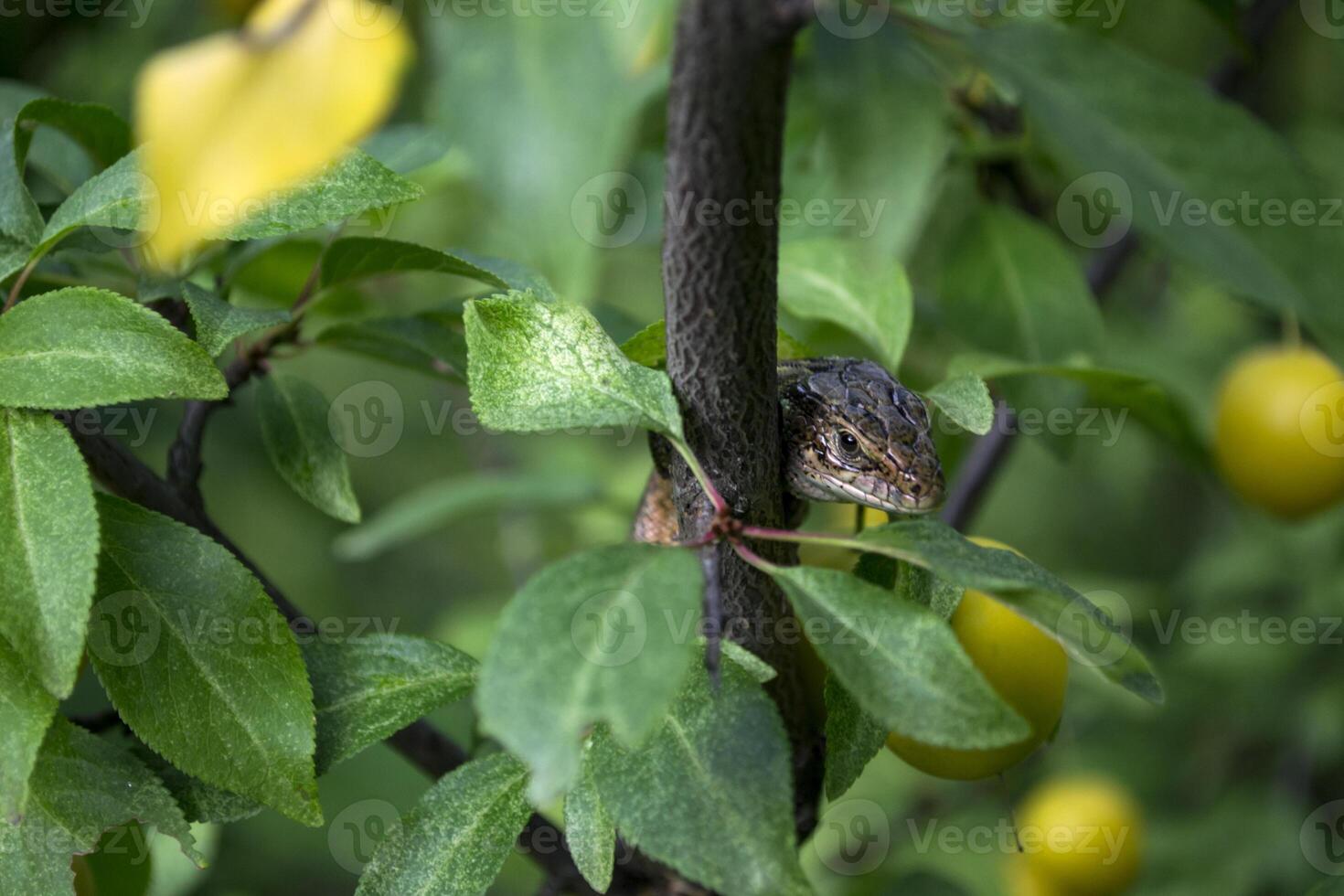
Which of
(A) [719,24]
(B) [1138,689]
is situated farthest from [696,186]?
(B) [1138,689]

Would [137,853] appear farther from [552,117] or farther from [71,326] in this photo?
[552,117]

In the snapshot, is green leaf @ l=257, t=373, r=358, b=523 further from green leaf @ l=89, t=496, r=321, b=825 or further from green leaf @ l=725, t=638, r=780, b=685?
green leaf @ l=725, t=638, r=780, b=685

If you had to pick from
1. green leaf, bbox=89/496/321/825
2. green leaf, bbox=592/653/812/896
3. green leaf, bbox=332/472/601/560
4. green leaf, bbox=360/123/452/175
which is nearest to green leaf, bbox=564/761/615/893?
green leaf, bbox=592/653/812/896

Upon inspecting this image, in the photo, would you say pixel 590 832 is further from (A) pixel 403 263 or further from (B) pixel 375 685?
(A) pixel 403 263

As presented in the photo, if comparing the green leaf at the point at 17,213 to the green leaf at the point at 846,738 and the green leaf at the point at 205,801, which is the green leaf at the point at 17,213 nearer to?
the green leaf at the point at 205,801

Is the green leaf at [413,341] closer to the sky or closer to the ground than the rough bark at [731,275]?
closer to the ground

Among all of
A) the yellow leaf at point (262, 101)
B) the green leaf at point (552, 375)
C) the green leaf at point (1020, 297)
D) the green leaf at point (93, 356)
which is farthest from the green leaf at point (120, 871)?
the green leaf at point (1020, 297)
